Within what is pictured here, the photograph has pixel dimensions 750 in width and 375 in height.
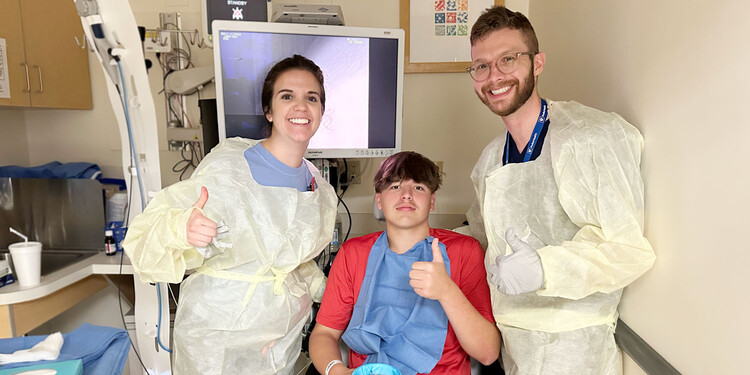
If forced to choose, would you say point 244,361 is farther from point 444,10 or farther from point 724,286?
point 444,10

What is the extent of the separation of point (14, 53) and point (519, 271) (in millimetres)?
2414

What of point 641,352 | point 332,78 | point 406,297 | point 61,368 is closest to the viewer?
point 61,368

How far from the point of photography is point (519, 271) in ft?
3.36

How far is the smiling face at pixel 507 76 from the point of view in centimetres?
130

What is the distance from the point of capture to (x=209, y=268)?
136 centimetres

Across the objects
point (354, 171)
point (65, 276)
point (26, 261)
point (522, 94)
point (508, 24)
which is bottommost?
point (65, 276)

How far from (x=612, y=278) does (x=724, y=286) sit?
21 centimetres

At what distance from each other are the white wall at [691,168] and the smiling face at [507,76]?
0.84 feet

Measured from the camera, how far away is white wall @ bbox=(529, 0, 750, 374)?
2.75ft

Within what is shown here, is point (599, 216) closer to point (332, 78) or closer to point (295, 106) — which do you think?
point (295, 106)

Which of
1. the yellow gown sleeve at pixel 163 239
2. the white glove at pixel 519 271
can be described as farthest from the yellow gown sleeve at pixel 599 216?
the yellow gown sleeve at pixel 163 239

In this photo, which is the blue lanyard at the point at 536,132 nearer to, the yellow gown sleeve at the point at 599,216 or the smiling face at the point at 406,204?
the yellow gown sleeve at the point at 599,216

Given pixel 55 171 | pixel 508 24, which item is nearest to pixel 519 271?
pixel 508 24

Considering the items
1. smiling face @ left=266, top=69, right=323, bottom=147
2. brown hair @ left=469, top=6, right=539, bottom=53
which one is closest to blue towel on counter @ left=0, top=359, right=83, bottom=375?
smiling face @ left=266, top=69, right=323, bottom=147
